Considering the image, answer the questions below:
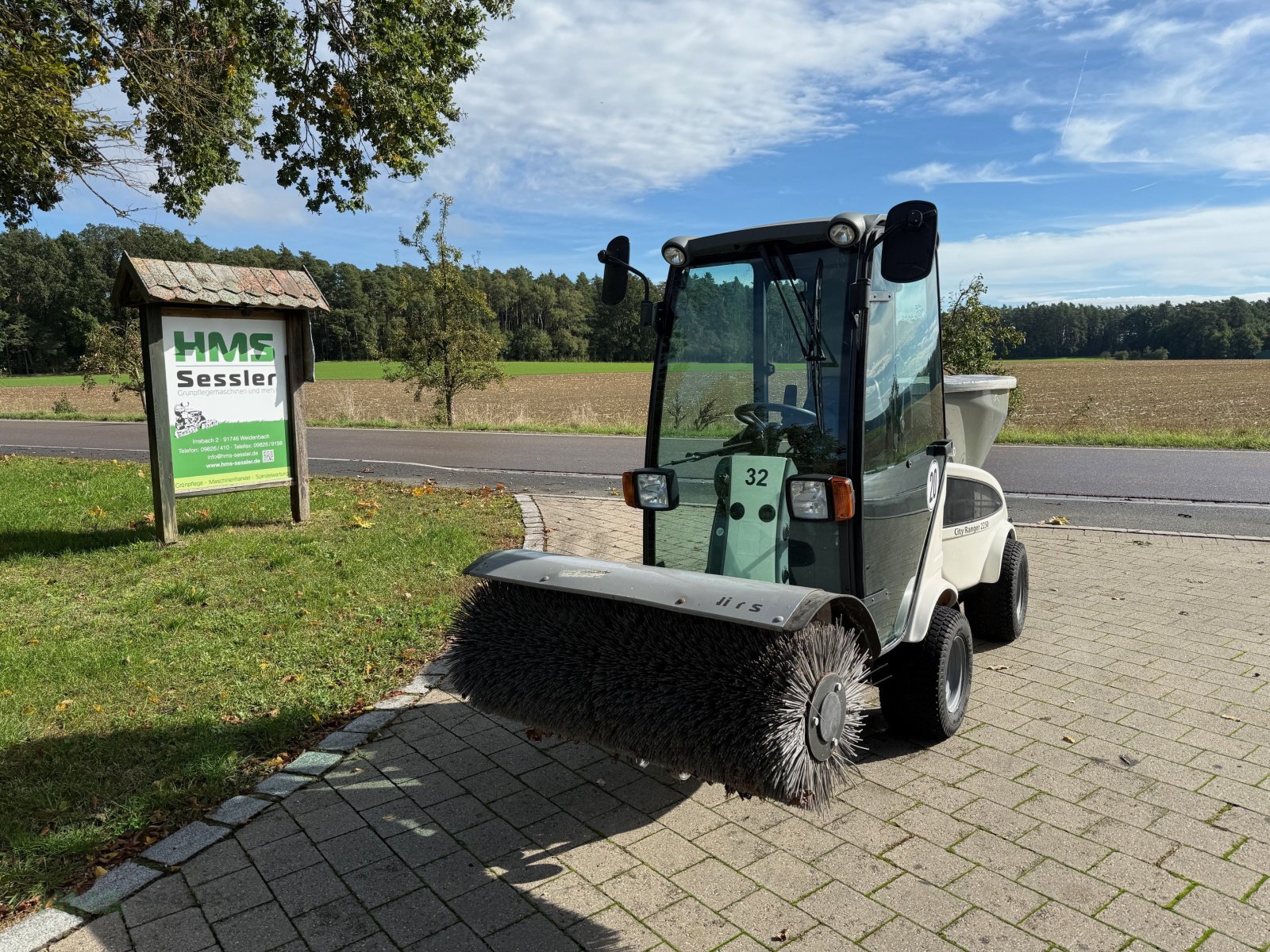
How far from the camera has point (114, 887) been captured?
2842 millimetres

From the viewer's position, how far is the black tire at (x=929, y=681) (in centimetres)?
371

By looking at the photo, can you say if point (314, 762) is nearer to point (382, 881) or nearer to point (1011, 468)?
point (382, 881)

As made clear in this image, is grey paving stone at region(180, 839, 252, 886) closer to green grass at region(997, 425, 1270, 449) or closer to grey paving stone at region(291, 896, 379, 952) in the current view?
grey paving stone at region(291, 896, 379, 952)

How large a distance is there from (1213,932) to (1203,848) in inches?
21.7

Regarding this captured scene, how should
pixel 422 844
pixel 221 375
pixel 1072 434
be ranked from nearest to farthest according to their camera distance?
pixel 422 844, pixel 221 375, pixel 1072 434

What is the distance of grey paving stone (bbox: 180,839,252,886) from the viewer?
2912 mm

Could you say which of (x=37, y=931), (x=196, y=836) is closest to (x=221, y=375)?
(x=196, y=836)

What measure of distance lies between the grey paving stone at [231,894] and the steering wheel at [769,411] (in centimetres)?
246

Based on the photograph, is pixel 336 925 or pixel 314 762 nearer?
pixel 336 925

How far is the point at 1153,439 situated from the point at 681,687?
17.5m

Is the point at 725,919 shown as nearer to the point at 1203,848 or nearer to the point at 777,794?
the point at 777,794

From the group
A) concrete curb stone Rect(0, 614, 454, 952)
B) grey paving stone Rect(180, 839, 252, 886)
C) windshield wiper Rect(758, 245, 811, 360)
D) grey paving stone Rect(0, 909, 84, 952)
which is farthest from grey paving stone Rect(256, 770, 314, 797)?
windshield wiper Rect(758, 245, 811, 360)

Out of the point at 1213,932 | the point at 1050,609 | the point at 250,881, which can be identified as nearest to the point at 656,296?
the point at 250,881

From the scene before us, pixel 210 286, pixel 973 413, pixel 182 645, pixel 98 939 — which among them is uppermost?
pixel 210 286
